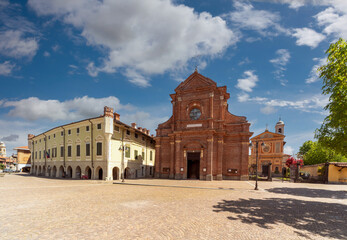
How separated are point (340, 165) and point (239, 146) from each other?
15.5 metres

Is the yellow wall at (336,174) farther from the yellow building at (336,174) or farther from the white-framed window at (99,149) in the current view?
the white-framed window at (99,149)

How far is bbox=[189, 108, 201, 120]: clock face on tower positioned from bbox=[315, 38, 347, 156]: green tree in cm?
1848

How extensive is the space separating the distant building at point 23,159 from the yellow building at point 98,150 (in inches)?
917

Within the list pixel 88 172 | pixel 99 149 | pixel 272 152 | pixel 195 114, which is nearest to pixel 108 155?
pixel 99 149

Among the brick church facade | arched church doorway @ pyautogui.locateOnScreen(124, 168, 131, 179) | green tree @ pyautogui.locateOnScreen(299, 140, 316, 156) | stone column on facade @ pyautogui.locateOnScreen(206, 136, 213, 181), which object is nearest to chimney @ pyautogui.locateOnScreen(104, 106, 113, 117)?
the brick church facade

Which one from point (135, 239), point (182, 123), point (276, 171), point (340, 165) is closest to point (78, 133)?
point (182, 123)

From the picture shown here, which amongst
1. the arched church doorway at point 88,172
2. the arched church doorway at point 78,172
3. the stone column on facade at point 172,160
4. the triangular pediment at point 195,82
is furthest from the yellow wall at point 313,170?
the arched church doorway at point 78,172

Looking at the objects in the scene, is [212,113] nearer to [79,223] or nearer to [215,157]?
[215,157]

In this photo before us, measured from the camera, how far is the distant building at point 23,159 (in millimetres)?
57375

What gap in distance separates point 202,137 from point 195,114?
14.4 ft

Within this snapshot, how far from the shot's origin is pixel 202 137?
97.3 ft

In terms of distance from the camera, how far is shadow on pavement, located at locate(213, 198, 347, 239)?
23.1 feet

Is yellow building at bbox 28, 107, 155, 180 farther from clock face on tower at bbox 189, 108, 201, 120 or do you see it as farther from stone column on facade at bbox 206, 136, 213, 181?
stone column on facade at bbox 206, 136, 213, 181

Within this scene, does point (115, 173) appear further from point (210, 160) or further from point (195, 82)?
point (195, 82)
